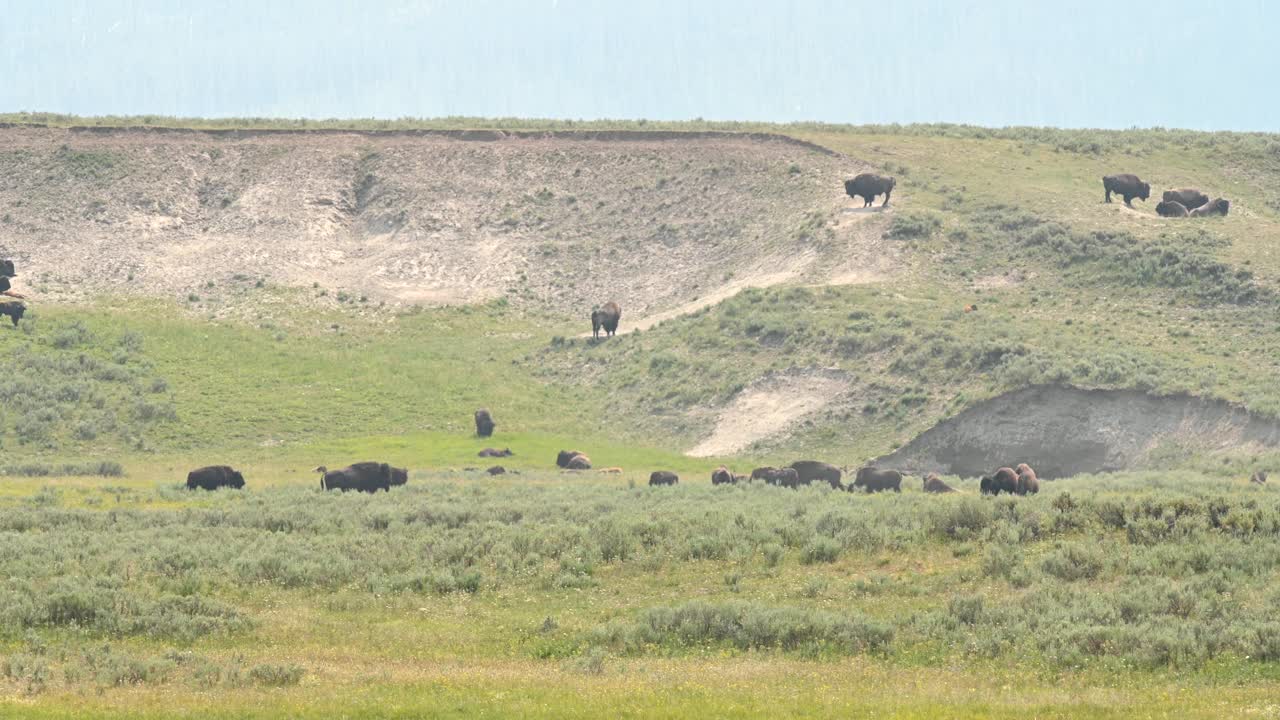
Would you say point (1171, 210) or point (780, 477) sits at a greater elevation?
point (1171, 210)

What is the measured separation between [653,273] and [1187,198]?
27.5 meters

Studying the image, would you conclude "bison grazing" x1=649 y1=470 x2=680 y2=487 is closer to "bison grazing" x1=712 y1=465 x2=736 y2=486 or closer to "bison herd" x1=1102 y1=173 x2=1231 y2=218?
"bison grazing" x1=712 y1=465 x2=736 y2=486

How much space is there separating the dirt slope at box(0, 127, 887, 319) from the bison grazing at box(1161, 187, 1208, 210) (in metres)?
15.1

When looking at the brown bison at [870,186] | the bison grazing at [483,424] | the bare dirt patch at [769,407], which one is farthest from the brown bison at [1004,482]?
the brown bison at [870,186]

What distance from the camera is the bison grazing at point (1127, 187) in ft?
263

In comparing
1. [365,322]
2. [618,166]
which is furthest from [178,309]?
[618,166]

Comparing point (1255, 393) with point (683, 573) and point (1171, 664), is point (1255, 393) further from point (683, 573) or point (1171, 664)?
point (1171, 664)

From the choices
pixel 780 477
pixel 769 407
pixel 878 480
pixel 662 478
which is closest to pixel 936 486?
pixel 878 480

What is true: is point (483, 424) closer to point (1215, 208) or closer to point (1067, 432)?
point (1067, 432)

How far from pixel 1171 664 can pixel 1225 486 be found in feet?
69.3

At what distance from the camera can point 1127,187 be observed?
263 ft

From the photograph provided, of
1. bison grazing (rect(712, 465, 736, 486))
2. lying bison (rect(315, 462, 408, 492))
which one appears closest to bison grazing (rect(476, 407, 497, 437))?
lying bison (rect(315, 462, 408, 492))

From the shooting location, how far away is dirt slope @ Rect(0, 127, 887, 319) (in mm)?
82688

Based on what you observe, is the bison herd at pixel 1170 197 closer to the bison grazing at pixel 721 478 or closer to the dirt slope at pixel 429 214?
the dirt slope at pixel 429 214
